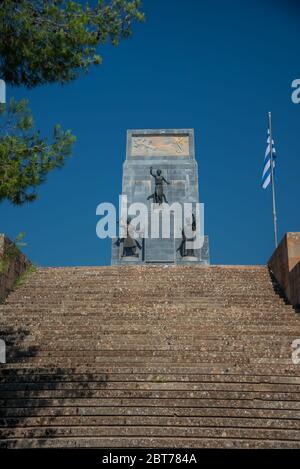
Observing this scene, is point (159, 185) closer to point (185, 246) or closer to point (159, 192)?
point (159, 192)

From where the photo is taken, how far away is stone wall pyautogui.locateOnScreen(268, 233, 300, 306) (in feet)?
31.0

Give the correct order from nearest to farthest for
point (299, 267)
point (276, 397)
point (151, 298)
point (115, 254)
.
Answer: point (276, 397), point (299, 267), point (151, 298), point (115, 254)

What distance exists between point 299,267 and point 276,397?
353 centimetres

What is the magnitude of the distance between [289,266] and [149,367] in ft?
14.3

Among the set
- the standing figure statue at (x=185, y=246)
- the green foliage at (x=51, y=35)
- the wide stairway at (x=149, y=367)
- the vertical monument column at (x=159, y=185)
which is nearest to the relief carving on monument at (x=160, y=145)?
the vertical monument column at (x=159, y=185)

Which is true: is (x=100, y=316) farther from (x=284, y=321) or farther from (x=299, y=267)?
(x=299, y=267)

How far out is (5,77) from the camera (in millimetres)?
5684

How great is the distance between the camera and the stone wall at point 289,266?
9.46m

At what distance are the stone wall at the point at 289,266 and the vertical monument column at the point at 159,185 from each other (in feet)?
27.0

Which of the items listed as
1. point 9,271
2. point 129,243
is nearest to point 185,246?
point 129,243

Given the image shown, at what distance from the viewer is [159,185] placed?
20578 millimetres

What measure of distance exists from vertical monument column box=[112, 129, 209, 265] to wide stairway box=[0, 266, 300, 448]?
28.0ft
